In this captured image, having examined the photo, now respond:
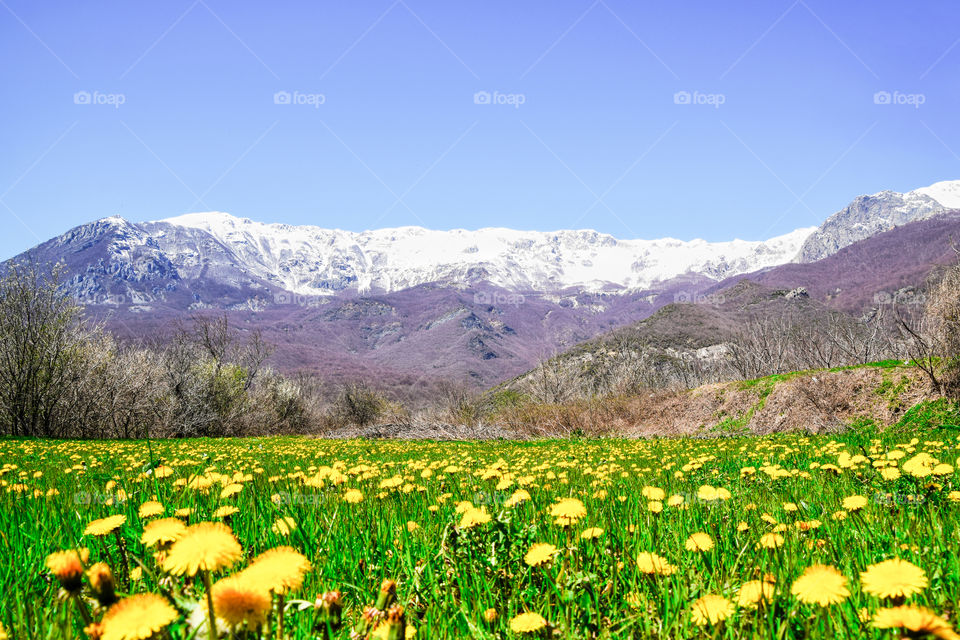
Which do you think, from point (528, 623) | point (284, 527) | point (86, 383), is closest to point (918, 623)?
point (528, 623)

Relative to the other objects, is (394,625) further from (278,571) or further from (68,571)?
(68,571)

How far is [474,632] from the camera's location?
1.35 m

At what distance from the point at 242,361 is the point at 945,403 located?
44.0 meters

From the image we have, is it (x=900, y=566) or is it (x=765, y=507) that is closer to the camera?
(x=900, y=566)

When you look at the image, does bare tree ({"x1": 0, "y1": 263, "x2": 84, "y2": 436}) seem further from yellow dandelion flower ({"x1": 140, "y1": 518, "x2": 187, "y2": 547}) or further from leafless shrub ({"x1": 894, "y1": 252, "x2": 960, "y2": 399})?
leafless shrub ({"x1": 894, "y1": 252, "x2": 960, "y2": 399})

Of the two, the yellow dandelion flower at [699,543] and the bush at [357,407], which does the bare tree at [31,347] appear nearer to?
the bush at [357,407]

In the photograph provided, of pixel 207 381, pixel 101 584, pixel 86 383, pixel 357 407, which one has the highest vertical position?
pixel 86 383

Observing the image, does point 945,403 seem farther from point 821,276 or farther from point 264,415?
point 821,276

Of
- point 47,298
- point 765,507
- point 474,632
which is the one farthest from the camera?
point 47,298

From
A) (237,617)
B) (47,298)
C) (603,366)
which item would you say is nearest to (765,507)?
(237,617)

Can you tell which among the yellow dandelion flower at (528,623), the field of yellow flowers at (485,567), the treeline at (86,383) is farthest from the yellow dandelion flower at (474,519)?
the treeline at (86,383)

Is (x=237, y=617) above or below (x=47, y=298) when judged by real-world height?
below

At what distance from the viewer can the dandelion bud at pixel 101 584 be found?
39.0 inches

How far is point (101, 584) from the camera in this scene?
100 cm
